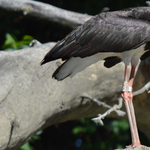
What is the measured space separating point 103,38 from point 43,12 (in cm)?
131

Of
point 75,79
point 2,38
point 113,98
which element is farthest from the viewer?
point 2,38

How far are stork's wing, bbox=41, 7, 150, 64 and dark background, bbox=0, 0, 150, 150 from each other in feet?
4.37

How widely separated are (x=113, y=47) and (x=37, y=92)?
76cm

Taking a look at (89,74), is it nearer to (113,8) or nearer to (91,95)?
(91,95)

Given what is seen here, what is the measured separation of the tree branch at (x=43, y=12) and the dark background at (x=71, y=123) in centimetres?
11

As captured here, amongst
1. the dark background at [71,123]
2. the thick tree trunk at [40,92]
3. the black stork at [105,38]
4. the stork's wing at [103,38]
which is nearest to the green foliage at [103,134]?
the dark background at [71,123]

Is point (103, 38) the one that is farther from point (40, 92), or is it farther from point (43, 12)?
point (43, 12)

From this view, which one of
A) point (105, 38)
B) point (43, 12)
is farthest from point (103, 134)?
point (105, 38)

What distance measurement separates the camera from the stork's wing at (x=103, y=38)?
2021 mm

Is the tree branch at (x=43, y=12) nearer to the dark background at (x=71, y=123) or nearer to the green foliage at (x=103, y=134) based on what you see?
the dark background at (x=71, y=123)

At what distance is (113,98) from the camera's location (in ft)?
10.2

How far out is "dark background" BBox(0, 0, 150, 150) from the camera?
3662 mm

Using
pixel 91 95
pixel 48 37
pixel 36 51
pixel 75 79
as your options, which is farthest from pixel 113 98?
pixel 48 37

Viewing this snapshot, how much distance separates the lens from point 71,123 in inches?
167
